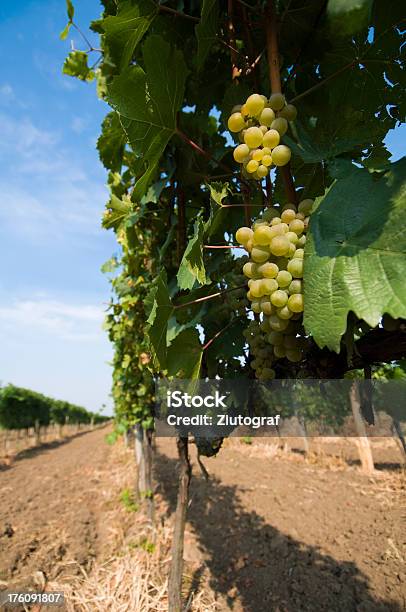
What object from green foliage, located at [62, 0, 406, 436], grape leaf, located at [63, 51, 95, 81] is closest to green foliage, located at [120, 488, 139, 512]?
green foliage, located at [62, 0, 406, 436]

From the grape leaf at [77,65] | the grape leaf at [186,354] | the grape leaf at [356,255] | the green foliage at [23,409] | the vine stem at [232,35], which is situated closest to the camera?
the grape leaf at [356,255]

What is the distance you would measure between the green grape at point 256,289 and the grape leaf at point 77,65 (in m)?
2.71

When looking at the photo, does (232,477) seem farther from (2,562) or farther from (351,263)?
(351,263)

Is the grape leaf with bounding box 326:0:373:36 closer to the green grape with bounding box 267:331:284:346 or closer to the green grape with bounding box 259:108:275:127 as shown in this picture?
the green grape with bounding box 259:108:275:127

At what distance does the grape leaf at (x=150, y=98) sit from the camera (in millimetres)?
1240

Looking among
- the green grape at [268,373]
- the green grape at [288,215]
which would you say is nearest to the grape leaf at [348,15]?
the green grape at [288,215]

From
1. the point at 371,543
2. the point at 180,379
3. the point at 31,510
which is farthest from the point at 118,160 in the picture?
the point at 31,510

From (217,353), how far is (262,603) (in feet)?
14.6

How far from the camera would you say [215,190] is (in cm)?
135

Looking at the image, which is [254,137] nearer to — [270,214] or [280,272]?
[270,214]

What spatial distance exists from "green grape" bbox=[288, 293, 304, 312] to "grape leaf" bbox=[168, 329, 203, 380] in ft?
2.54

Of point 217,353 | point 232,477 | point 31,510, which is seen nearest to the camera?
point 217,353

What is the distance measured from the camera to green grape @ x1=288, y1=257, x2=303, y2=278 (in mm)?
979

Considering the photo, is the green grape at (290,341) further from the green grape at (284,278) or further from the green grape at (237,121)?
the green grape at (237,121)
